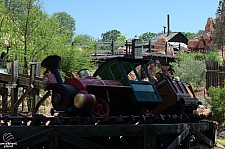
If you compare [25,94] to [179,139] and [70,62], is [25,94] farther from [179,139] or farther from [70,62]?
[179,139]

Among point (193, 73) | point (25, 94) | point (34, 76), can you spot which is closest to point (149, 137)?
point (34, 76)

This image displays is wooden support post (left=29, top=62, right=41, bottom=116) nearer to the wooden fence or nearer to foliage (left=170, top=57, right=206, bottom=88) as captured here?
the wooden fence

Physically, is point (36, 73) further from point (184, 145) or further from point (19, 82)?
point (184, 145)

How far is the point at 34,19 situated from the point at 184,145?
10126 millimetres

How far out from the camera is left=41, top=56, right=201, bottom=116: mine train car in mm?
6613

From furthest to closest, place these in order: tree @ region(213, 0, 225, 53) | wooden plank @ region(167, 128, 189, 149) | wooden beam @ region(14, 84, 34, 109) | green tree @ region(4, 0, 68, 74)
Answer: tree @ region(213, 0, 225, 53)
green tree @ region(4, 0, 68, 74)
wooden beam @ region(14, 84, 34, 109)
wooden plank @ region(167, 128, 189, 149)

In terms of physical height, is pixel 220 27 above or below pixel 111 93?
above

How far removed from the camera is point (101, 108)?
22.5ft

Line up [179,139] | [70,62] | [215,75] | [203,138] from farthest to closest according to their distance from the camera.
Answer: [215,75] < [70,62] < [203,138] < [179,139]

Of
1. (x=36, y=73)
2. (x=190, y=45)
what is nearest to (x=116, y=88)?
(x=36, y=73)

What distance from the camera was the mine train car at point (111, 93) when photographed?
6613mm

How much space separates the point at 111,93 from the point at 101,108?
52 cm

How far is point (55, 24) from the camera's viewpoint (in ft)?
54.0

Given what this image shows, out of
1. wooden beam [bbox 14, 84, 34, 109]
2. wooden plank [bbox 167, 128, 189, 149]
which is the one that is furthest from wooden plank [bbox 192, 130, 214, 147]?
wooden beam [bbox 14, 84, 34, 109]
